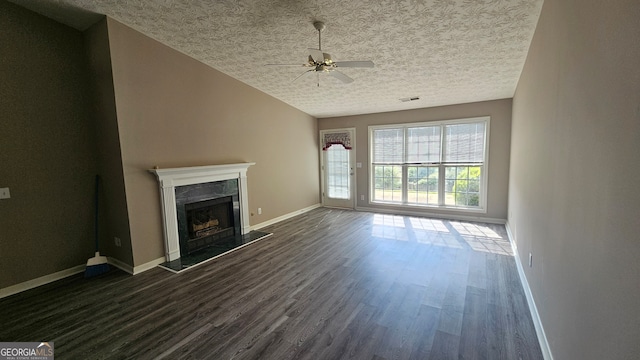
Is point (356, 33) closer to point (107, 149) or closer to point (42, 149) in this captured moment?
point (107, 149)

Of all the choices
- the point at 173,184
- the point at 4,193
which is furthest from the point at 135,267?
the point at 4,193

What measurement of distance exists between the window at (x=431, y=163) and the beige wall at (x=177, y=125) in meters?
2.39

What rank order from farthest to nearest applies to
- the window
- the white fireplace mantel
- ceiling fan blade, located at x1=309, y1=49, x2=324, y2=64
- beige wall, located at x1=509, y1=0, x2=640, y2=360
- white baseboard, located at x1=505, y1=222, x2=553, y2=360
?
the window
the white fireplace mantel
ceiling fan blade, located at x1=309, y1=49, x2=324, y2=64
white baseboard, located at x1=505, y1=222, x2=553, y2=360
beige wall, located at x1=509, y1=0, x2=640, y2=360

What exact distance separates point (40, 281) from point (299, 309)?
10.4 ft

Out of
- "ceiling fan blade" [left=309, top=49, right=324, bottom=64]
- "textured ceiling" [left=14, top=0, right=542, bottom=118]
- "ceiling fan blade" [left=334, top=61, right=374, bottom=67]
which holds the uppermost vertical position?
"textured ceiling" [left=14, top=0, right=542, bottom=118]

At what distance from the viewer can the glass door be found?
20.9 ft

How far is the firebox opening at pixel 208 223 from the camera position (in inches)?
150

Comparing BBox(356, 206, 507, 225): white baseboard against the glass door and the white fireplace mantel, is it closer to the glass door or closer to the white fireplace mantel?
the glass door

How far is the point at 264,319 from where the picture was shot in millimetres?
2248

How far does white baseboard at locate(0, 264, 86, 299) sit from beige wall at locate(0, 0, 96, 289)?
1.9 inches

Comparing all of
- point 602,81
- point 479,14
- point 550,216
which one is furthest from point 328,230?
point 602,81

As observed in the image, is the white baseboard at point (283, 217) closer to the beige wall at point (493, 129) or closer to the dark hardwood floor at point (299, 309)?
the dark hardwood floor at point (299, 309)

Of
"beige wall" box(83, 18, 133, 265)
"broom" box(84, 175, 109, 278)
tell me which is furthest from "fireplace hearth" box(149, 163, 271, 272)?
"broom" box(84, 175, 109, 278)

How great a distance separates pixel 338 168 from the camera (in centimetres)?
664
